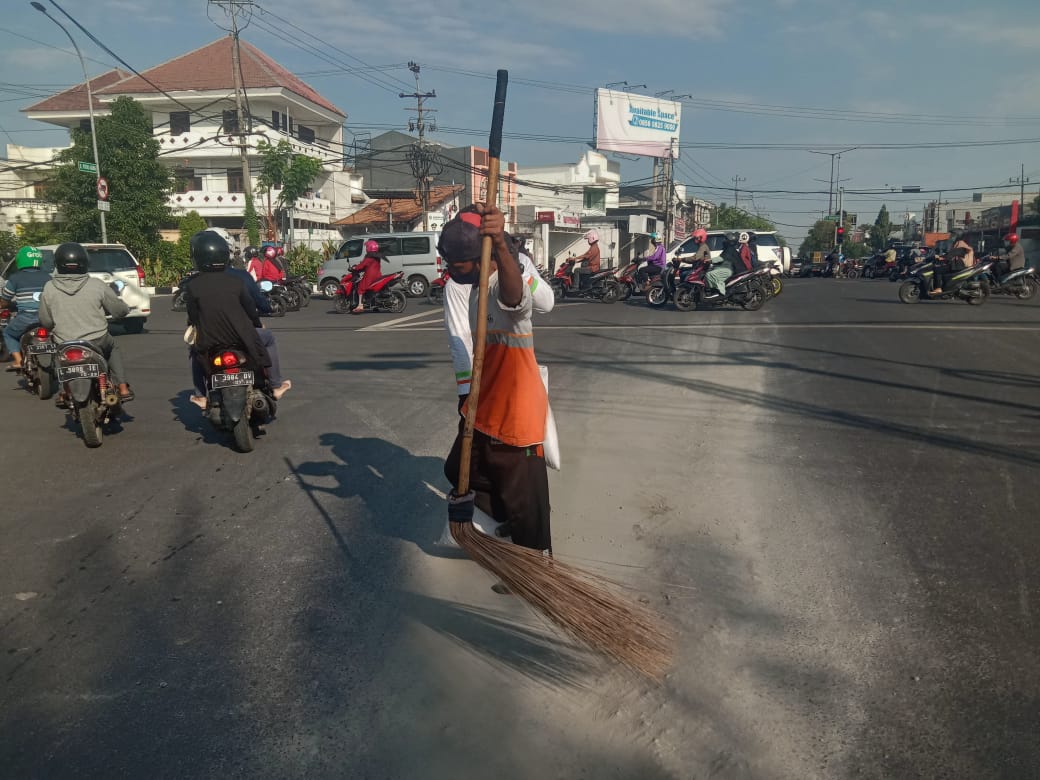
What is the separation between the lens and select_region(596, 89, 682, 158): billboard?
47688mm

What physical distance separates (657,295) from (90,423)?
45.8 feet

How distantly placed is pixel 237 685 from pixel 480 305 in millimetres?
1601

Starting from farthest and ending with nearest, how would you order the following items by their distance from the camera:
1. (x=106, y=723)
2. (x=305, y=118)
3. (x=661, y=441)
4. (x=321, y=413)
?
(x=305, y=118) → (x=321, y=413) → (x=661, y=441) → (x=106, y=723)

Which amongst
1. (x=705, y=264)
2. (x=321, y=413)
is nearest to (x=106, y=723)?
(x=321, y=413)

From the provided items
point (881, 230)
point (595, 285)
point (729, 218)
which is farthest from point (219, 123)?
point (881, 230)

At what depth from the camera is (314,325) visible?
16.1 m

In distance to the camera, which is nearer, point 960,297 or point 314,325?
point 314,325

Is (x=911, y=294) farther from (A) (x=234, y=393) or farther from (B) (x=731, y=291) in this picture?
(A) (x=234, y=393)

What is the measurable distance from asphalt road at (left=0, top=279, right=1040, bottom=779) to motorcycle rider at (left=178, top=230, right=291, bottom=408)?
86cm

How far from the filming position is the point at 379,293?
18141mm

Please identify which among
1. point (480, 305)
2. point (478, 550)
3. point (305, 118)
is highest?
point (305, 118)

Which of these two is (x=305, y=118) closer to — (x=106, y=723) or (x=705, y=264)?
(x=705, y=264)

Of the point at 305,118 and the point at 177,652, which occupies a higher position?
the point at 305,118

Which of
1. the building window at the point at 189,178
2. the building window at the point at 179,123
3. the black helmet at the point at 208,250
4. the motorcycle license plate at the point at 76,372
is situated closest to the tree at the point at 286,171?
the building window at the point at 189,178
